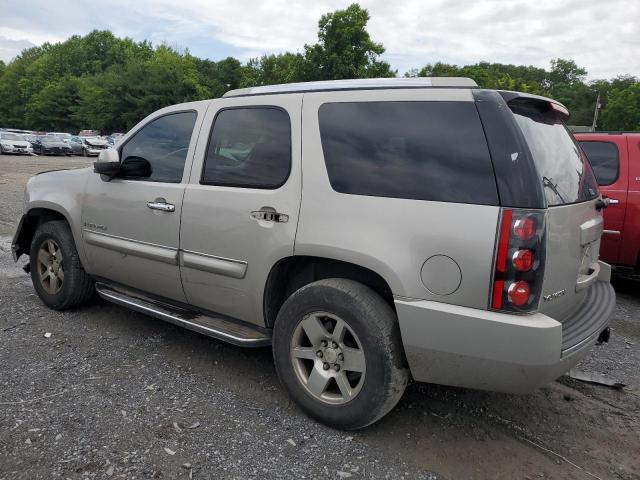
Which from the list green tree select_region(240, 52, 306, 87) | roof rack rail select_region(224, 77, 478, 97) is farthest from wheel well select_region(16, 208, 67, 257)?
green tree select_region(240, 52, 306, 87)

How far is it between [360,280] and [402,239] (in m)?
0.44

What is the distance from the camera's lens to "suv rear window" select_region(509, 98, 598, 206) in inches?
96.7

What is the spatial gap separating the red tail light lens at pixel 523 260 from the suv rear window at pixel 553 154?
0.28 m

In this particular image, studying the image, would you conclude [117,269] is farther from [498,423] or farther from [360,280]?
[498,423]

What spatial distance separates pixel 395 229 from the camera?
2.52 metres

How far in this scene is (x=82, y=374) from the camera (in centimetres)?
337

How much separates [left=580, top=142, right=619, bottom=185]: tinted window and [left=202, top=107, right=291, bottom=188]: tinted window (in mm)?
4148

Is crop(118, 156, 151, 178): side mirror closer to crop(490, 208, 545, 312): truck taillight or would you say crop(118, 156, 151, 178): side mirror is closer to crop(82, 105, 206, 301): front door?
crop(82, 105, 206, 301): front door

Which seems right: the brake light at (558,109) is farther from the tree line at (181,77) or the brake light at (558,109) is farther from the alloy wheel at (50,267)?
the tree line at (181,77)

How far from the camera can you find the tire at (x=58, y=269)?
432cm

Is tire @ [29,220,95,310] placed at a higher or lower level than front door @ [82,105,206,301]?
lower

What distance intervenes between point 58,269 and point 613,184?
5686mm

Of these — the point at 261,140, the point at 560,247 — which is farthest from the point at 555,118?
the point at 261,140

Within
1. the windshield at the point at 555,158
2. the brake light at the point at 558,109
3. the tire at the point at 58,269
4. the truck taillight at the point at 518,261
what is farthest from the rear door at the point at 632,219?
the tire at the point at 58,269
